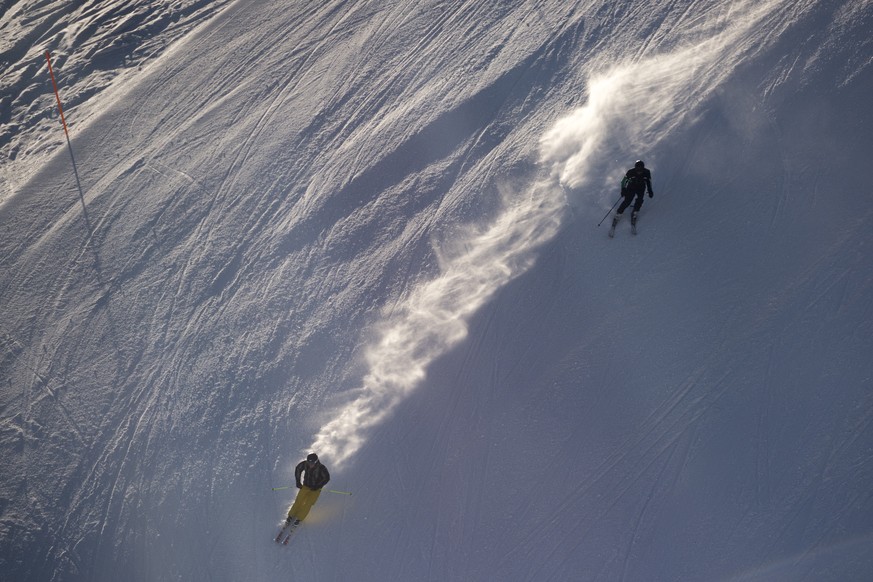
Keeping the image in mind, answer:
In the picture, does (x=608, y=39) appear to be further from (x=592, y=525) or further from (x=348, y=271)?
(x=592, y=525)

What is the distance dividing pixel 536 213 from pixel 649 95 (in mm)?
3388

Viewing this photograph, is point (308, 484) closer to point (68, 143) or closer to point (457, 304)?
point (457, 304)

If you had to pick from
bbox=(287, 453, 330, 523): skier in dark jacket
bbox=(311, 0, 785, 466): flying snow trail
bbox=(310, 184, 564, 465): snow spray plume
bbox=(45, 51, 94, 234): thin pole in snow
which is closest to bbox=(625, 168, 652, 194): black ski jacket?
bbox=(311, 0, 785, 466): flying snow trail

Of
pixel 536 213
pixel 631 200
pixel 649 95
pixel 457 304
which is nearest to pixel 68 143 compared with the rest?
pixel 457 304

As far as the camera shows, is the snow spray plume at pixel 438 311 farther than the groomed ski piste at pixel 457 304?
Yes

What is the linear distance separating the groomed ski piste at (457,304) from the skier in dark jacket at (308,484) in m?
0.46

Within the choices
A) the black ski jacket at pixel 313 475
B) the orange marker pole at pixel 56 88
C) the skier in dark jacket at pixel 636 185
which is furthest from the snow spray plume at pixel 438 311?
the orange marker pole at pixel 56 88

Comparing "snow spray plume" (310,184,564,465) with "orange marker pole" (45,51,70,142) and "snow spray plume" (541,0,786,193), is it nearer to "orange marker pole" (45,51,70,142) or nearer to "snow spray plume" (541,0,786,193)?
"snow spray plume" (541,0,786,193)

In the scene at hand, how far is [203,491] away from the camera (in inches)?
451

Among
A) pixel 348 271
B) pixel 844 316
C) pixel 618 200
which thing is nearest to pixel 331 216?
pixel 348 271

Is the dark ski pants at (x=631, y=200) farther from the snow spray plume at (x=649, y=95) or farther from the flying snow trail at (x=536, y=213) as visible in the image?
the flying snow trail at (x=536, y=213)

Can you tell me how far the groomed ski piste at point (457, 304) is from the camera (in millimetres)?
10766

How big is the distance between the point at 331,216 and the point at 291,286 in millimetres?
1704

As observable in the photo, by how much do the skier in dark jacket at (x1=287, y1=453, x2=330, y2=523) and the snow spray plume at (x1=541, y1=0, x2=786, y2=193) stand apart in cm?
678
